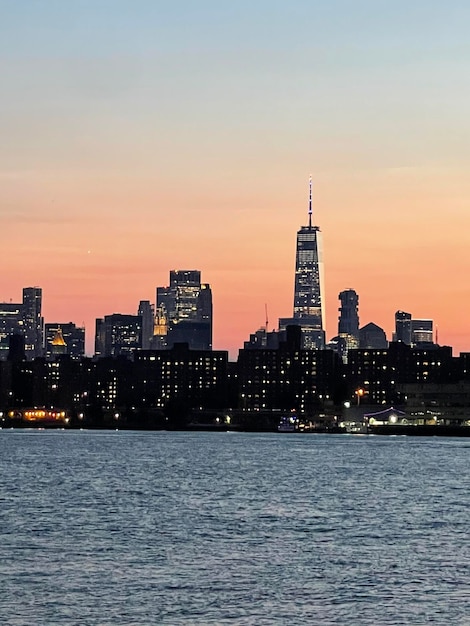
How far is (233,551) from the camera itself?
2296 inches

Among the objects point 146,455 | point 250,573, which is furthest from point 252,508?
point 146,455

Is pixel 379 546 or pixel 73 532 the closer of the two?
pixel 379 546

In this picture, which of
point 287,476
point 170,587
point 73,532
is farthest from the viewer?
point 287,476

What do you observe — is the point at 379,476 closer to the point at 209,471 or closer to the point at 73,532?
the point at 209,471

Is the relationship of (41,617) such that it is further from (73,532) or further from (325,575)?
(73,532)

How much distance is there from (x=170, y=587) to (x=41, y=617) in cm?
719

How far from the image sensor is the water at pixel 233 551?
43.6 meters

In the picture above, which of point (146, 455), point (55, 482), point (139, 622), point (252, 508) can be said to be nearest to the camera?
point (139, 622)

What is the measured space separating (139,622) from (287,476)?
7999 centimetres

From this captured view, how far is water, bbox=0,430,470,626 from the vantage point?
43.6 metres

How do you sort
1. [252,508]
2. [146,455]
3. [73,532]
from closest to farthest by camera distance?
[73,532] < [252,508] < [146,455]

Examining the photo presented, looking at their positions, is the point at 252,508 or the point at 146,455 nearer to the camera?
the point at 252,508

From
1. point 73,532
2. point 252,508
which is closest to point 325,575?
point 73,532

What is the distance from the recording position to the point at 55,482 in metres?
108
